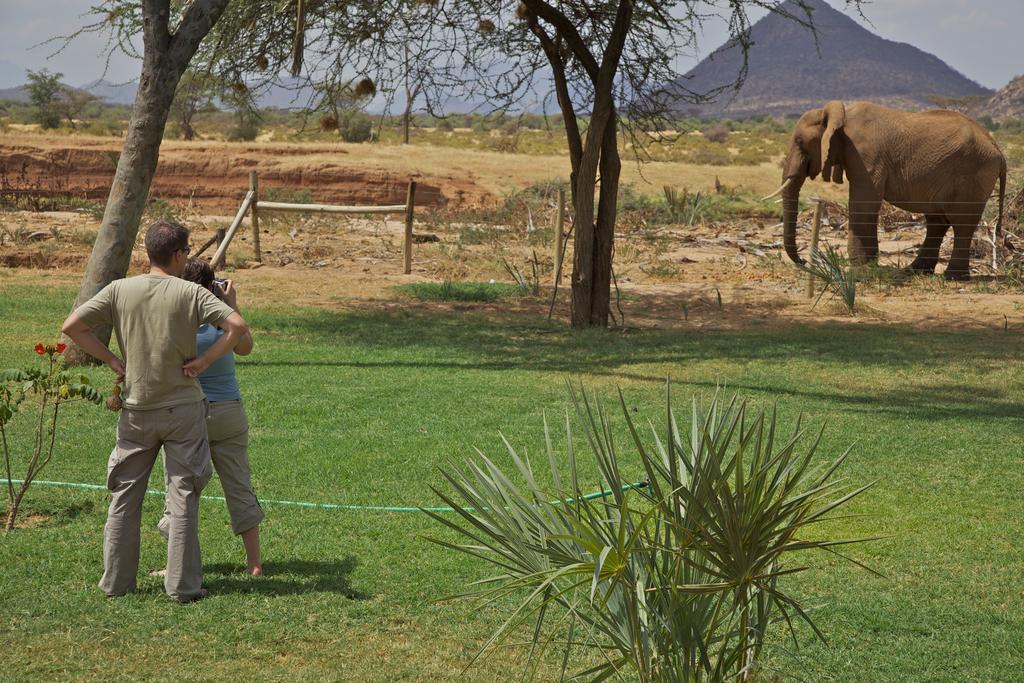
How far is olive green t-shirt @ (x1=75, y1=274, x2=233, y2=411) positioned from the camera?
4.93 metres

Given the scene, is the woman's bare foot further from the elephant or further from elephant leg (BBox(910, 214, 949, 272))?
elephant leg (BBox(910, 214, 949, 272))

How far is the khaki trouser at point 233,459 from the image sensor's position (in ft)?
17.8

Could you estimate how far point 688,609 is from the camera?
345 centimetres

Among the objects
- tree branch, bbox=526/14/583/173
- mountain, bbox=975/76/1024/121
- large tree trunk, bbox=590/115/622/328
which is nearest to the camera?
tree branch, bbox=526/14/583/173

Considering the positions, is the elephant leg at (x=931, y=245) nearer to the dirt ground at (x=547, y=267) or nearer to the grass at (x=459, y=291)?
the dirt ground at (x=547, y=267)


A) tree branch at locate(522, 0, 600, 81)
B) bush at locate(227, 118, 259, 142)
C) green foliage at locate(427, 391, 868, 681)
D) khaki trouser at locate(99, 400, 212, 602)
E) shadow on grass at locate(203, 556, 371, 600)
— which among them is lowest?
shadow on grass at locate(203, 556, 371, 600)

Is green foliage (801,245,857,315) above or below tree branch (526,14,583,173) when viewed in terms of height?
below

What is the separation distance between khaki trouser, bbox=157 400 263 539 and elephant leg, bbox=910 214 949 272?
589 inches

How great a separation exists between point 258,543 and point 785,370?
7040 mm

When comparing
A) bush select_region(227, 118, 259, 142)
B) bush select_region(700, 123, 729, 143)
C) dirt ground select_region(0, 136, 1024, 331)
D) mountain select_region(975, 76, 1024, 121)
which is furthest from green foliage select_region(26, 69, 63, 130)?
mountain select_region(975, 76, 1024, 121)

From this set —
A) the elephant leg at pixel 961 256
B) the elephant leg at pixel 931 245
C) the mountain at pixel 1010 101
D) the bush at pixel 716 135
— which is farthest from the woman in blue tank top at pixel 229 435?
the mountain at pixel 1010 101

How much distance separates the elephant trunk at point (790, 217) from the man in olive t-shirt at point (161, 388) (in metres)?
13.4

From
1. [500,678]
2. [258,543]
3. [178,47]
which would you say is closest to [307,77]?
[178,47]

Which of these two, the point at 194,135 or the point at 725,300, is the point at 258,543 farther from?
the point at 194,135
